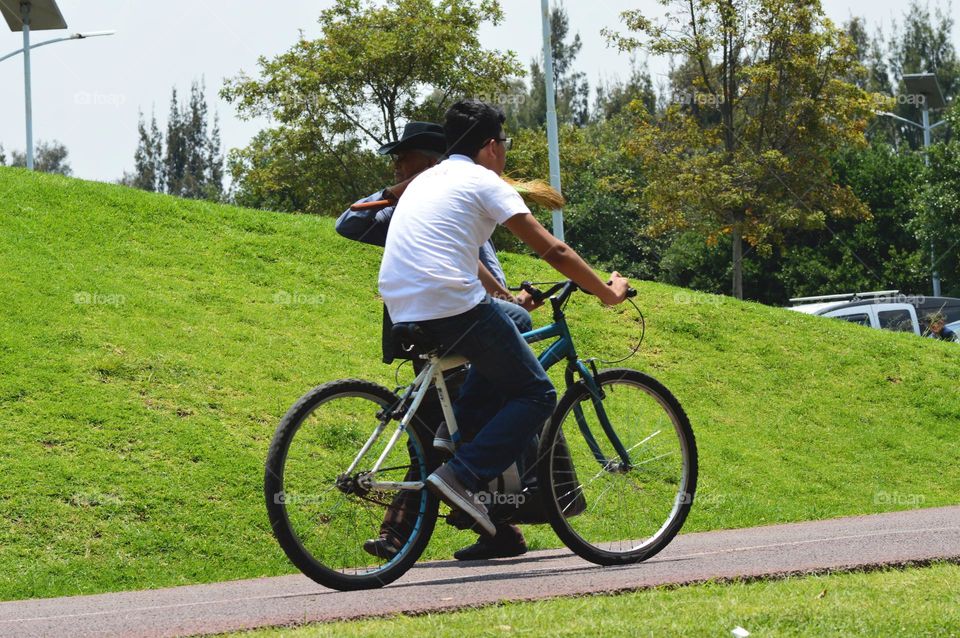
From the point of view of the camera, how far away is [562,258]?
17.1 ft

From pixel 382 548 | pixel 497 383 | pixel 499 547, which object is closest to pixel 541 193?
pixel 497 383

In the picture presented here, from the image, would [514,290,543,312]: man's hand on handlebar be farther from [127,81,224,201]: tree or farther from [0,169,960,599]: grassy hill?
[127,81,224,201]: tree

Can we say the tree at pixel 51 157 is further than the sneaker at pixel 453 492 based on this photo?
Yes

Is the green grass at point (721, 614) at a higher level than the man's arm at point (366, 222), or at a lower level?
lower

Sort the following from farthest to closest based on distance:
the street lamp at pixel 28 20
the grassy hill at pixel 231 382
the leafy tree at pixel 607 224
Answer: the leafy tree at pixel 607 224 → the street lamp at pixel 28 20 → the grassy hill at pixel 231 382

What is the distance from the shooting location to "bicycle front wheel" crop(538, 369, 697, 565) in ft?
18.8

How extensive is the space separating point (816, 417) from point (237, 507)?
6.91 metres

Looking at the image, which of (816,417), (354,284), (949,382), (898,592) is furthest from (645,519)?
(949,382)

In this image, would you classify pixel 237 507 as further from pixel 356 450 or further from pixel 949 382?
pixel 949 382

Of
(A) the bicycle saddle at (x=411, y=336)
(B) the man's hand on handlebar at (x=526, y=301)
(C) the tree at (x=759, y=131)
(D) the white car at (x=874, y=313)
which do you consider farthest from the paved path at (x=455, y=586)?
(C) the tree at (x=759, y=131)

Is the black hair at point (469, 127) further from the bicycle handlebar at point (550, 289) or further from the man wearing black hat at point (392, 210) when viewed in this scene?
the bicycle handlebar at point (550, 289)

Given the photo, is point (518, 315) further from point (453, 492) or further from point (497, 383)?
point (453, 492)

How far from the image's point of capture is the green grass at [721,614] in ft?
12.0

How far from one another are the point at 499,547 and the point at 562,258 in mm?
1981
